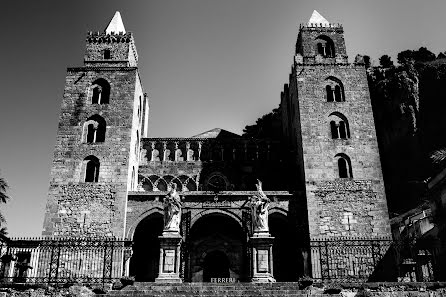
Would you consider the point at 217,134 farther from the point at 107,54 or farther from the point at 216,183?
the point at 107,54

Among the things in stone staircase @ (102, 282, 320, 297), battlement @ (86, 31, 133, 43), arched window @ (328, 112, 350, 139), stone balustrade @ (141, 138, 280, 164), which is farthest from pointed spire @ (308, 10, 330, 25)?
stone staircase @ (102, 282, 320, 297)

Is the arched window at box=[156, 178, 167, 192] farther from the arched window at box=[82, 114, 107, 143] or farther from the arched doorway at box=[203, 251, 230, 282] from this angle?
the arched doorway at box=[203, 251, 230, 282]

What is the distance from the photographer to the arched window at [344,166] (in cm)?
2603

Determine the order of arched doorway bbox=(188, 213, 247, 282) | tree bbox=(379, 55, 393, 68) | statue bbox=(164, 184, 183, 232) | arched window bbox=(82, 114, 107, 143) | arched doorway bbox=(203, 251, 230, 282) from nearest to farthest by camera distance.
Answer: statue bbox=(164, 184, 183, 232)
arched doorway bbox=(188, 213, 247, 282)
arched doorway bbox=(203, 251, 230, 282)
arched window bbox=(82, 114, 107, 143)
tree bbox=(379, 55, 393, 68)

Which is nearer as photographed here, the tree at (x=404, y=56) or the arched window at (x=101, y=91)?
the arched window at (x=101, y=91)

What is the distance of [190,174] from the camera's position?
2881cm

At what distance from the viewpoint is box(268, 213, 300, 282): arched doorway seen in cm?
2519

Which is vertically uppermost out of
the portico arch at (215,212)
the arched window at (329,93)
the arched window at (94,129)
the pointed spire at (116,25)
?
the pointed spire at (116,25)

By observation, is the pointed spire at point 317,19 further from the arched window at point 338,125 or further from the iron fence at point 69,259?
the iron fence at point 69,259

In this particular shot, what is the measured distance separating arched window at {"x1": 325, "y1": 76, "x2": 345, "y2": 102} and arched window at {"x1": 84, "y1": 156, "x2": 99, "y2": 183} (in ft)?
47.7

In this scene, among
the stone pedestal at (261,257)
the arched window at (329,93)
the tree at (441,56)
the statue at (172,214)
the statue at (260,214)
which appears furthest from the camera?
the tree at (441,56)

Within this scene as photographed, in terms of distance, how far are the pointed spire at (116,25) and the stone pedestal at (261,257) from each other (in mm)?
19531

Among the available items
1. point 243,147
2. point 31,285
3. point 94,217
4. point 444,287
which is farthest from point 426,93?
point 31,285

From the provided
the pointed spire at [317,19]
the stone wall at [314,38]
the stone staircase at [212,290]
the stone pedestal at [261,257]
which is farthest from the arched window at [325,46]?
the stone staircase at [212,290]
